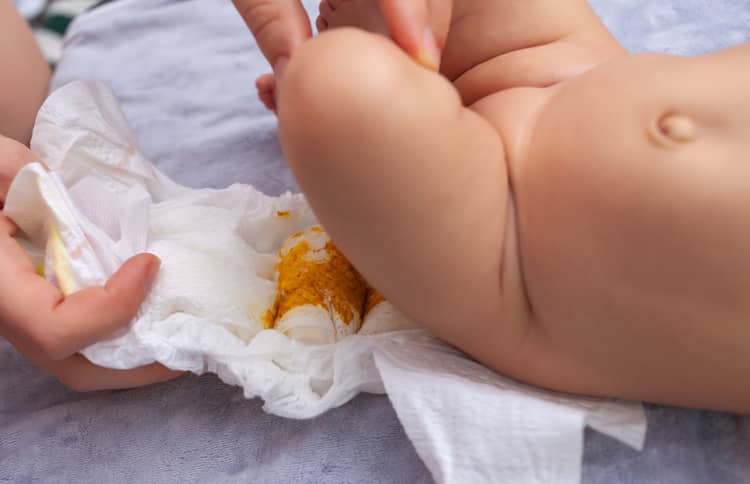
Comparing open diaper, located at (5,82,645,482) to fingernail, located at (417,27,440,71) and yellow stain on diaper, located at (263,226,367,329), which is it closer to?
yellow stain on diaper, located at (263,226,367,329)

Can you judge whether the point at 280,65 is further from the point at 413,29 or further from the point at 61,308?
the point at 61,308

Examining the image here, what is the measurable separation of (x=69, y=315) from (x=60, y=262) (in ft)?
0.24

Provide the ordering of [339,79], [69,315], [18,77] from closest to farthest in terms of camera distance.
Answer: [339,79], [69,315], [18,77]

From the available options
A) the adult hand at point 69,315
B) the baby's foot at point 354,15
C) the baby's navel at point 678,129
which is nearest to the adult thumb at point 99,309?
the adult hand at point 69,315

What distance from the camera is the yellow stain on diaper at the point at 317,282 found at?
2.28ft

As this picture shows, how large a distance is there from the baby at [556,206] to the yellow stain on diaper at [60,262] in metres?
0.29

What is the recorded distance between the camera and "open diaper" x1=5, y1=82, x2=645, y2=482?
0.57 m

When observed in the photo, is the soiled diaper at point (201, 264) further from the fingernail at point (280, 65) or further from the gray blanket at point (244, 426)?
the fingernail at point (280, 65)

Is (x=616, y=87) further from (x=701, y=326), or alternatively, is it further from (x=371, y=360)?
(x=371, y=360)

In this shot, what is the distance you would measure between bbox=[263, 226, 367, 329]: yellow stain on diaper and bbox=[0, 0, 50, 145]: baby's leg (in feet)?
1.58

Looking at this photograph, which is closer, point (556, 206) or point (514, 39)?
point (556, 206)

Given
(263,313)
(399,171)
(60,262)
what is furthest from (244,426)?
(399,171)

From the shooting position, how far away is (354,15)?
708mm

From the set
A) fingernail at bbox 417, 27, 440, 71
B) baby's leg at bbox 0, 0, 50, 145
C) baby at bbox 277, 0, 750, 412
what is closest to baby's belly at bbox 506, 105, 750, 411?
baby at bbox 277, 0, 750, 412
